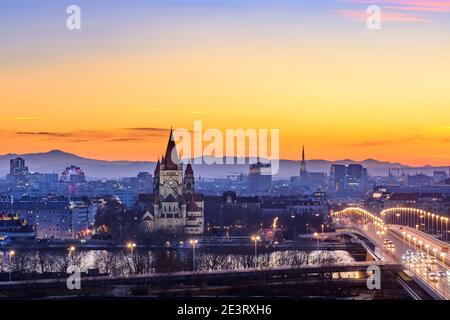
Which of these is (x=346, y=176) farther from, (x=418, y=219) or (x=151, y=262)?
(x=151, y=262)

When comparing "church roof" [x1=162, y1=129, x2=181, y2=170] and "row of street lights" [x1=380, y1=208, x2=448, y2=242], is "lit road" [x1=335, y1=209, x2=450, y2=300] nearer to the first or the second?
→ "row of street lights" [x1=380, y1=208, x2=448, y2=242]

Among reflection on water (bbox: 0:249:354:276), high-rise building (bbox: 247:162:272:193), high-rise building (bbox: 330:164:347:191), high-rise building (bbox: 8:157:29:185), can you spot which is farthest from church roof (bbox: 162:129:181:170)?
high-rise building (bbox: 330:164:347:191)

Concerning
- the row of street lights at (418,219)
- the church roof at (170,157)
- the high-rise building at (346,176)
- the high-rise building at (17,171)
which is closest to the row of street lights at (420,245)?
the row of street lights at (418,219)

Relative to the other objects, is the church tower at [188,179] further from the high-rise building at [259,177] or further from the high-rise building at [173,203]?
the high-rise building at [259,177]

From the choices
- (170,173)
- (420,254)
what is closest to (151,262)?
(420,254)

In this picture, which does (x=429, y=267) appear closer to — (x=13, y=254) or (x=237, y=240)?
(x=13, y=254)
